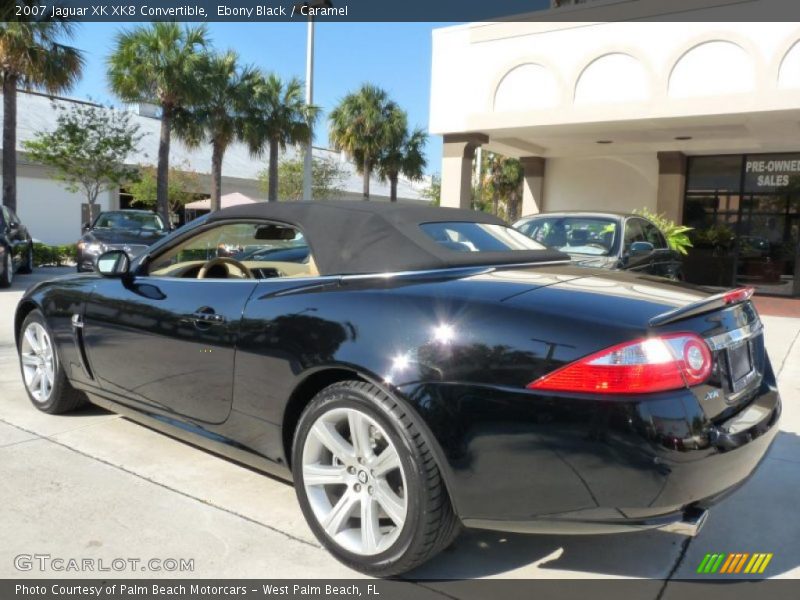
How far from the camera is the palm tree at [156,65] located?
64.7 ft

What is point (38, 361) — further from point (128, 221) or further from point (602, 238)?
point (128, 221)

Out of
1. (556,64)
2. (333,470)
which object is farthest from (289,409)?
(556,64)

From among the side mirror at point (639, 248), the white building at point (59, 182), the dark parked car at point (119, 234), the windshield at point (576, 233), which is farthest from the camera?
the white building at point (59, 182)

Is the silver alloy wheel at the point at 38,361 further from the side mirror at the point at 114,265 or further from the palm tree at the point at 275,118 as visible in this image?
the palm tree at the point at 275,118

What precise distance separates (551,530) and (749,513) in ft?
5.12

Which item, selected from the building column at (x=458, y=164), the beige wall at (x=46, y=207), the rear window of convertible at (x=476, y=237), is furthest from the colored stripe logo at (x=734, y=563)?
the beige wall at (x=46, y=207)

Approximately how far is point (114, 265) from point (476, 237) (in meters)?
2.03

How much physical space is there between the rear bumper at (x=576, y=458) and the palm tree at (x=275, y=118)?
2255 cm

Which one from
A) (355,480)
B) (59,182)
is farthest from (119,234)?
(59,182)

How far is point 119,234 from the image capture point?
46.2ft

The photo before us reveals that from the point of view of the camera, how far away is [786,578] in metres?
2.67

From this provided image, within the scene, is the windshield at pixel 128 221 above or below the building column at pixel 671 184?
below

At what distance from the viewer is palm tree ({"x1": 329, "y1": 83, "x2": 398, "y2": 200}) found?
3002cm

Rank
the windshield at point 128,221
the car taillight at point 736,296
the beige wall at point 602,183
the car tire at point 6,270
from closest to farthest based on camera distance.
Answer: the car taillight at point 736,296
the car tire at point 6,270
the windshield at point 128,221
the beige wall at point 602,183
